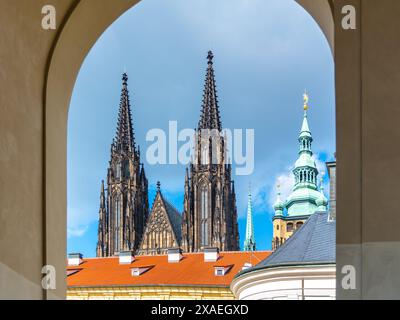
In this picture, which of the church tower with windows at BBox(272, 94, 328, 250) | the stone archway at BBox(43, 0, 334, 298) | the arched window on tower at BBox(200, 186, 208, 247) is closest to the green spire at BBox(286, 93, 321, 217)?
the church tower with windows at BBox(272, 94, 328, 250)

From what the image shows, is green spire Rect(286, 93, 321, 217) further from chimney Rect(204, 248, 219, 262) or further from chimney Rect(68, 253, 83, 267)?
chimney Rect(68, 253, 83, 267)

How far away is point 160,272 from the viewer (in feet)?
121

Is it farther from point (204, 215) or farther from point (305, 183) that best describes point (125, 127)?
Answer: point (305, 183)

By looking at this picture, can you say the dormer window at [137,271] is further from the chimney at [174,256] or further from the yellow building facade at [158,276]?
the chimney at [174,256]

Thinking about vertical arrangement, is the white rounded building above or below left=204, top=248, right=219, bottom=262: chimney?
above

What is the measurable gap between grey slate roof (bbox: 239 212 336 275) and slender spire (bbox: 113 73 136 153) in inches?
1904

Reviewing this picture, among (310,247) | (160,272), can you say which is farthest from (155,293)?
(310,247)

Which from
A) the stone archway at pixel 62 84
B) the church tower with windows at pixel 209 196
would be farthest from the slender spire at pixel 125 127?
the stone archway at pixel 62 84

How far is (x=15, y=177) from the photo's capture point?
331 cm

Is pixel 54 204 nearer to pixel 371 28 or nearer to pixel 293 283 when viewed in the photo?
pixel 371 28

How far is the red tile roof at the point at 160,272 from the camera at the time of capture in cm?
3444

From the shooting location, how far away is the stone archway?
373 cm

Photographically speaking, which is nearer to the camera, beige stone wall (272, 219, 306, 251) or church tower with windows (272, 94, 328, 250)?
church tower with windows (272, 94, 328, 250)
